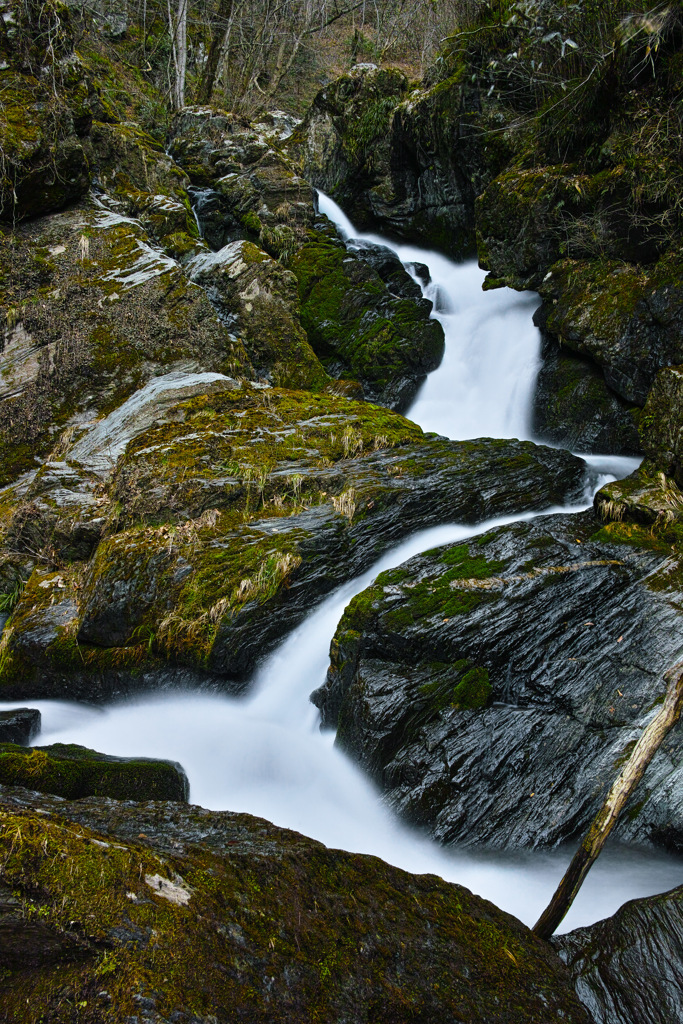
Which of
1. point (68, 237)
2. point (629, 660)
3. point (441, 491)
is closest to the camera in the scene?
point (629, 660)

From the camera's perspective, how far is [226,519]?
22.9 ft

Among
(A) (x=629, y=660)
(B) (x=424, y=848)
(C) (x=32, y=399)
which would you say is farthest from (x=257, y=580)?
(C) (x=32, y=399)

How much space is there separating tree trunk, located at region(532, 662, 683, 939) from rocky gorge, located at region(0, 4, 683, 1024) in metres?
0.13

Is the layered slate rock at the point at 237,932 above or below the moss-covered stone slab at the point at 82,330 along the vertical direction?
above

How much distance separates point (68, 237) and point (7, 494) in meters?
5.30

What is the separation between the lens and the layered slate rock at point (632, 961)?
287cm

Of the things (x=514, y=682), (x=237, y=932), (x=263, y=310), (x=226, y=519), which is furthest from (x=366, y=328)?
(x=237, y=932)

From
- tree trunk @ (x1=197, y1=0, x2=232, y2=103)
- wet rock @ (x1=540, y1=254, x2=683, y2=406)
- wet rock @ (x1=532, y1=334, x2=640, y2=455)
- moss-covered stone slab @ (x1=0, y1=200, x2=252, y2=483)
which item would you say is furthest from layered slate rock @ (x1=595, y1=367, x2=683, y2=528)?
tree trunk @ (x1=197, y1=0, x2=232, y2=103)

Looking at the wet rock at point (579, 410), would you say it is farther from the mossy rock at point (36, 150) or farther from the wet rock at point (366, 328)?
the mossy rock at point (36, 150)

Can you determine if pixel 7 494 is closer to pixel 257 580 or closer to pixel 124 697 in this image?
pixel 124 697

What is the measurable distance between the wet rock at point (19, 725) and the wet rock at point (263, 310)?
22.9 ft

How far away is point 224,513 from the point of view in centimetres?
704

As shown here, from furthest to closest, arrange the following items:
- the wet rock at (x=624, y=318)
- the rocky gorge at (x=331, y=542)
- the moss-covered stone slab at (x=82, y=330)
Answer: the moss-covered stone slab at (x=82, y=330) → the wet rock at (x=624, y=318) → the rocky gorge at (x=331, y=542)

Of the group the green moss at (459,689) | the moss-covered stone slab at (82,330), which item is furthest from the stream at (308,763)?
the moss-covered stone slab at (82,330)
